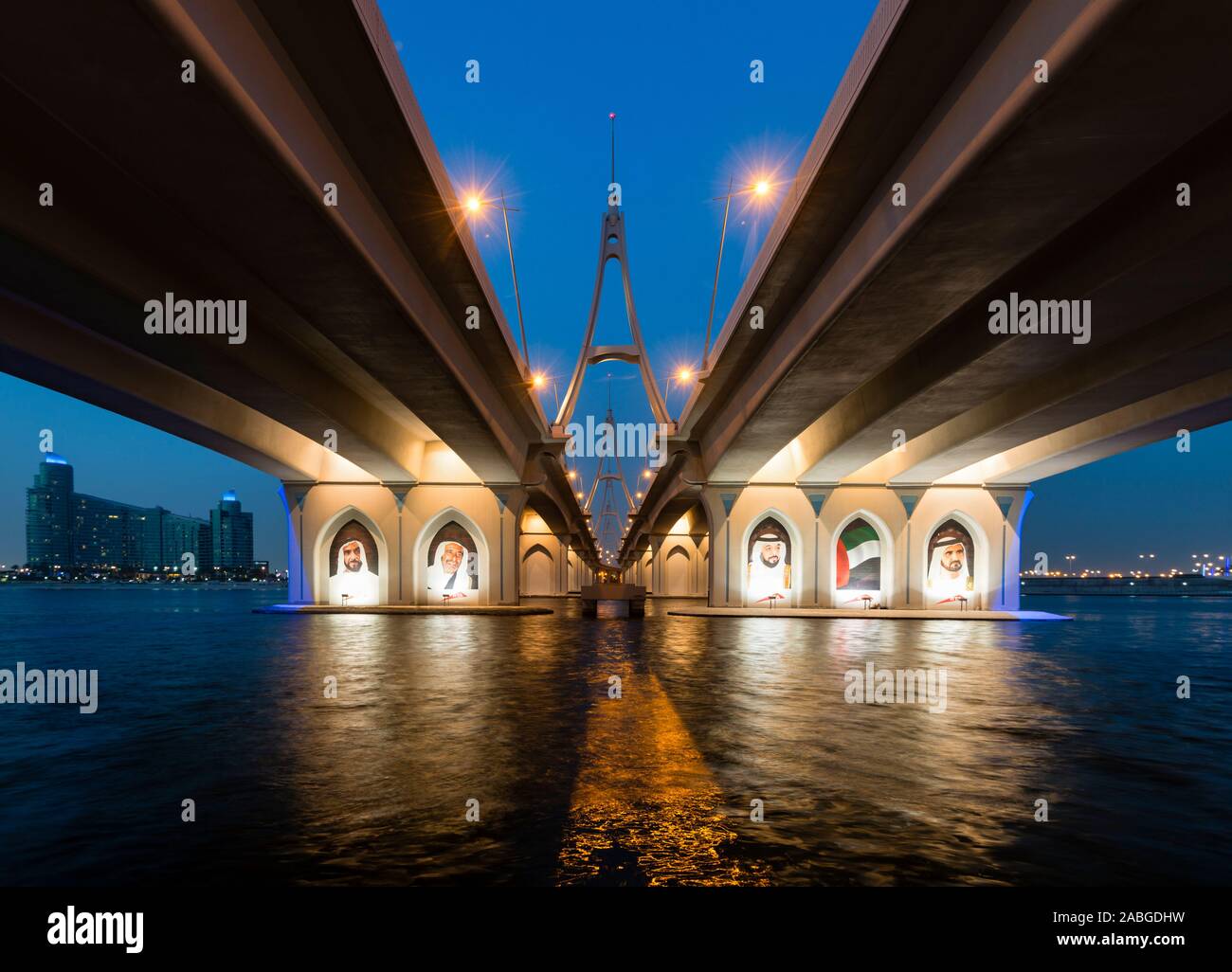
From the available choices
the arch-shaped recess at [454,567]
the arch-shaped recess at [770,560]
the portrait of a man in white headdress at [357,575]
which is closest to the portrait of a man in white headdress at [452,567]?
the arch-shaped recess at [454,567]

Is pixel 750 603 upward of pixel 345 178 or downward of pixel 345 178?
downward

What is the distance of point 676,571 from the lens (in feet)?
351

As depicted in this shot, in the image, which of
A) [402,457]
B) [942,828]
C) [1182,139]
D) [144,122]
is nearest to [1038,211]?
[1182,139]

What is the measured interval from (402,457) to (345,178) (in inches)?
1141

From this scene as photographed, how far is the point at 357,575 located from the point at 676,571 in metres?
63.5

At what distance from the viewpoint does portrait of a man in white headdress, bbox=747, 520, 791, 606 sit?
46.9 meters

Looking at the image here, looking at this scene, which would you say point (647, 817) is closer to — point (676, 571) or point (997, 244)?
point (997, 244)

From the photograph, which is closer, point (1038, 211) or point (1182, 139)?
point (1182, 139)

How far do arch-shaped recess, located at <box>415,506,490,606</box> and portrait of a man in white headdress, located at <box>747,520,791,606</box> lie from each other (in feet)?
51.7

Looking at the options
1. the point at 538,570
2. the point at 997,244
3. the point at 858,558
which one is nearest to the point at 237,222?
the point at 997,244

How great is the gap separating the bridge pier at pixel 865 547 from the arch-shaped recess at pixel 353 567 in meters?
19.5

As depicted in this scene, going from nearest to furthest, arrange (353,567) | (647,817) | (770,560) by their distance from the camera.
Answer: (647,817) → (770,560) → (353,567)
